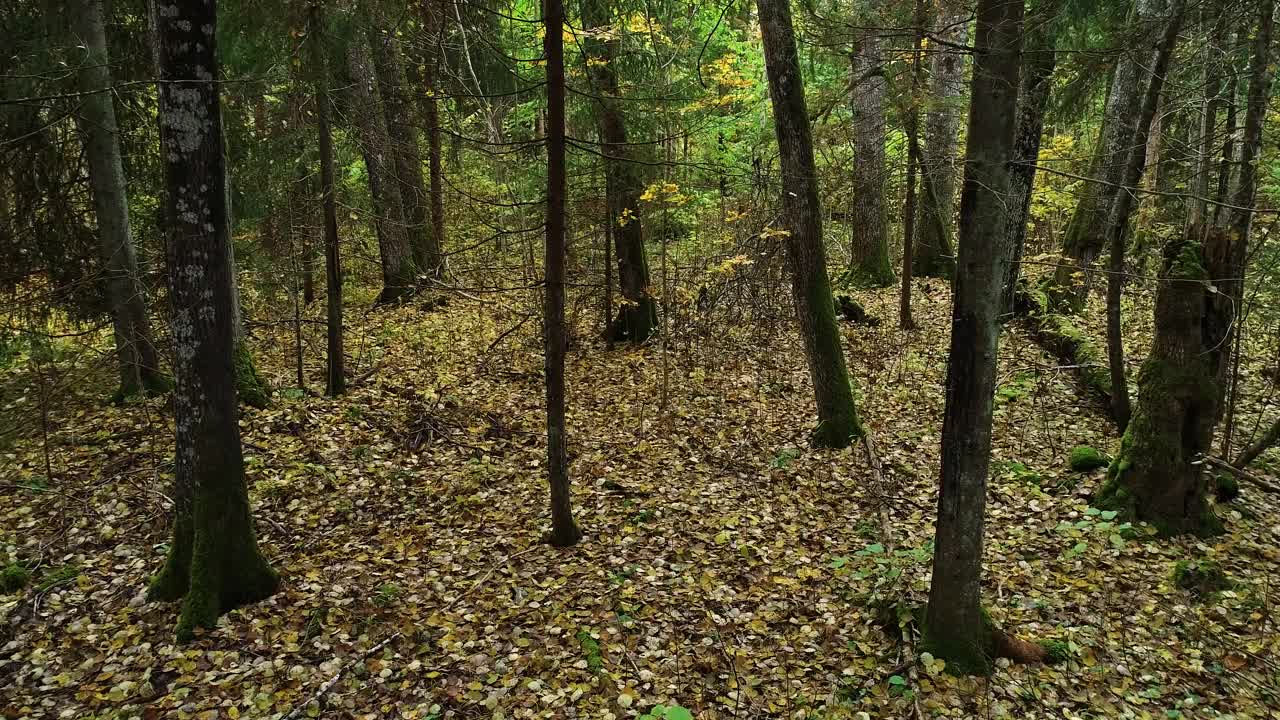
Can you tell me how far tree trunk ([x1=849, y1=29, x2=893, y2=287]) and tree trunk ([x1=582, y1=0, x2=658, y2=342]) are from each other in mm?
4205

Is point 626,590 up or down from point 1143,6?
down

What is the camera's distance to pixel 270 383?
1007 centimetres

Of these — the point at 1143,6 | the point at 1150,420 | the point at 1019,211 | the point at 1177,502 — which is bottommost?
the point at 1177,502

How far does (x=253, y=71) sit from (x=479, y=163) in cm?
473

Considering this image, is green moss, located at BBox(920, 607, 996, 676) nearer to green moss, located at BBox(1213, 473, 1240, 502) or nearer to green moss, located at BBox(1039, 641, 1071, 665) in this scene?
green moss, located at BBox(1039, 641, 1071, 665)

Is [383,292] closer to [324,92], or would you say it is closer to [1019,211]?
[324,92]

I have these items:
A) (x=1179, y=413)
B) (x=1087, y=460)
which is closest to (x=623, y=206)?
(x=1087, y=460)

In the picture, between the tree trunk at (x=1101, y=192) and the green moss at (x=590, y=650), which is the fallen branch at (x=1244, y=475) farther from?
the green moss at (x=590, y=650)

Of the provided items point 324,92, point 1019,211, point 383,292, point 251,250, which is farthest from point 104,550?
point 1019,211

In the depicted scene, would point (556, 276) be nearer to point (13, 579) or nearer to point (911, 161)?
point (13, 579)

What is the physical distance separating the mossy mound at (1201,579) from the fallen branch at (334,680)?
6533 mm

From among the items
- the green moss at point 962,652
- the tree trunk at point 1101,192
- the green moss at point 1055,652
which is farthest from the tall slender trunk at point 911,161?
the green moss at point 962,652

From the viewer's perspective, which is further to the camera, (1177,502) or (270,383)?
(270,383)

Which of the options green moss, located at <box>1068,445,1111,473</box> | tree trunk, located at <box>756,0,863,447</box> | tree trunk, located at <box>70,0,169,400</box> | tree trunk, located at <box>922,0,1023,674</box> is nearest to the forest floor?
green moss, located at <box>1068,445,1111,473</box>
